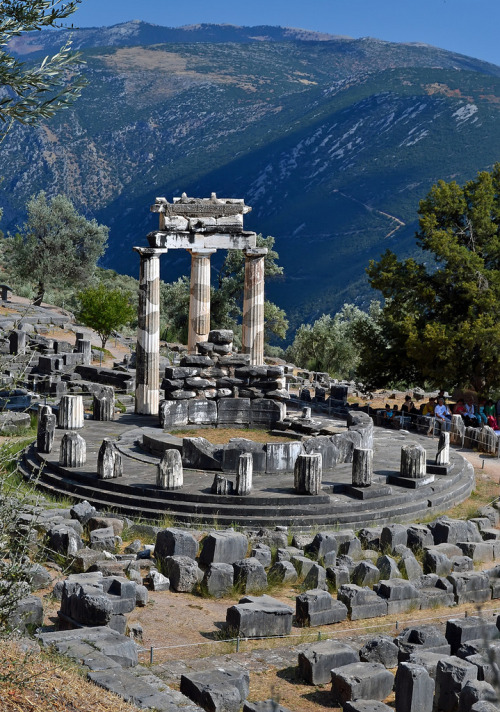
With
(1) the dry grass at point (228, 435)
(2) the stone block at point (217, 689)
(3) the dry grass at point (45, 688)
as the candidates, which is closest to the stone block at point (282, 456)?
(1) the dry grass at point (228, 435)

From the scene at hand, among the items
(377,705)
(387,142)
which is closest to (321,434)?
(377,705)

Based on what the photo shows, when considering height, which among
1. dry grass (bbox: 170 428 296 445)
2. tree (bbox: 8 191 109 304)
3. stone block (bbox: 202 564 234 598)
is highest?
tree (bbox: 8 191 109 304)

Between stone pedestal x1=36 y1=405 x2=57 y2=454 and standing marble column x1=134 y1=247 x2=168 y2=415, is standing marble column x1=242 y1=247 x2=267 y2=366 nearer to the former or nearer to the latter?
standing marble column x1=134 y1=247 x2=168 y2=415

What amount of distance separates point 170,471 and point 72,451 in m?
2.88

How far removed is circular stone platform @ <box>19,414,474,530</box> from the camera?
18.7 meters

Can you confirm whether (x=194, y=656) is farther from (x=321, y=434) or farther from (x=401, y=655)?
(x=321, y=434)

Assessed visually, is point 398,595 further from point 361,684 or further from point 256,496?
point 256,496

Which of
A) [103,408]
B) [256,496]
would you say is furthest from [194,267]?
[256,496]

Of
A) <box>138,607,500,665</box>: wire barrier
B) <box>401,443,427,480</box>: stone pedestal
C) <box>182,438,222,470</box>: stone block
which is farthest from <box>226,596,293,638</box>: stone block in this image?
<box>401,443,427,480</box>: stone pedestal

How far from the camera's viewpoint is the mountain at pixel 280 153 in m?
100

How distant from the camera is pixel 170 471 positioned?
63.2ft

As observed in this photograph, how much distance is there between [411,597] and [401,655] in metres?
2.67

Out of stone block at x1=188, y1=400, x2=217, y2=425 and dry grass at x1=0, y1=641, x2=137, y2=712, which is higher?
stone block at x1=188, y1=400, x2=217, y2=425

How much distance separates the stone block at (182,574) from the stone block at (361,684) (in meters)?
4.42
